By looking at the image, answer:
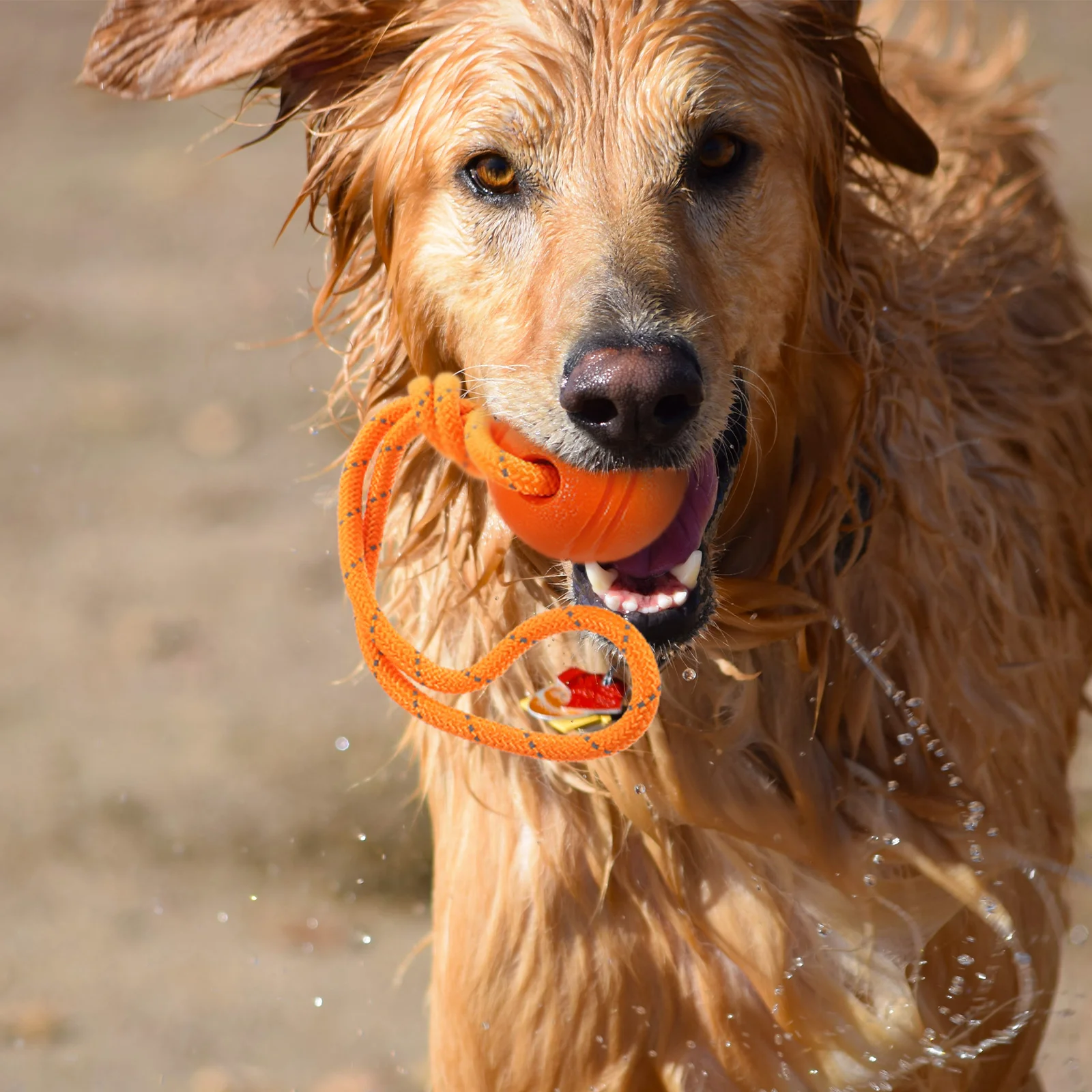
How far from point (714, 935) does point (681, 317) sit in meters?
1.09

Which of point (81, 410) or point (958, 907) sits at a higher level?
point (958, 907)

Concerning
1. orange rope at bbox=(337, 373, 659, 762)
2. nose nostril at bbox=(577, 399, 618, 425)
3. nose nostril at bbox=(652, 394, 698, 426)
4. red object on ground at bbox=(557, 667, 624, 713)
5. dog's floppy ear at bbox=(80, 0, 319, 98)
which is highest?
dog's floppy ear at bbox=(80, 0, 319, 98)

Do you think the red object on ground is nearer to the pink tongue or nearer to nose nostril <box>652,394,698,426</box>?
the pink tongue

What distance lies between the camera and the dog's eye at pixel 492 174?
7.69ft

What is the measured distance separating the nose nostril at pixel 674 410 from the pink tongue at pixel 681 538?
0.49ft

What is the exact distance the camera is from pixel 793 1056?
2680mm

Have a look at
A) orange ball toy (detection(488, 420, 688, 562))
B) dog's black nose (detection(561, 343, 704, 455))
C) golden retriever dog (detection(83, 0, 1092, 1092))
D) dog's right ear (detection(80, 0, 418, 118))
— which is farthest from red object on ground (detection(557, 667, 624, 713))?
dog's right ear (detection(80, 0, 418, 118))

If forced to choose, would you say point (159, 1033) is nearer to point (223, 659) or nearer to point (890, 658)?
point (223, 659)

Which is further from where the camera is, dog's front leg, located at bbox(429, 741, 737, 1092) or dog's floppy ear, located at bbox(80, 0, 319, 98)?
dog's front leg, located at bbox(429, 741, 737, 1092)

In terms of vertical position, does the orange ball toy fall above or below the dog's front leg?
above

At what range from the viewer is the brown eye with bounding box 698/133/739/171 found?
91.7 inches

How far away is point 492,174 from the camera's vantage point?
92.7 inches

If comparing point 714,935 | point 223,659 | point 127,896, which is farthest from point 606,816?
point 223,659

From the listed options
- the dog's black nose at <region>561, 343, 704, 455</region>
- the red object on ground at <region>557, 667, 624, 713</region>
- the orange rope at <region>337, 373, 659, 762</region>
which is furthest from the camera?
the red object on ground at <region>557, 667, 624, 713</region>
